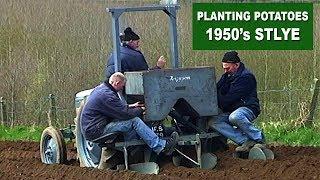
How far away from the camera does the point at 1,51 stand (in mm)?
23141

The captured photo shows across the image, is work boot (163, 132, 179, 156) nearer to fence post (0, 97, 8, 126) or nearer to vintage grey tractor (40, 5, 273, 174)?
vintage grey tractor (40, 5, 273, 174)

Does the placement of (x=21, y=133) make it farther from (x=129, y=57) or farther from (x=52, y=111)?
(x=129, y=57)

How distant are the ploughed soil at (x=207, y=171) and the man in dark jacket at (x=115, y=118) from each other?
44cm

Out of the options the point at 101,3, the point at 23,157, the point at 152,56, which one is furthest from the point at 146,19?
the point at 23,157

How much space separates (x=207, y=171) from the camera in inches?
457

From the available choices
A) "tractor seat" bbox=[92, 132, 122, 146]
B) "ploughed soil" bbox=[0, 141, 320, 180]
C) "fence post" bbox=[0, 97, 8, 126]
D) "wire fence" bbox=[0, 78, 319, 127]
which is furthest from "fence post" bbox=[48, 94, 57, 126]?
"tractor seat" bbox=[92, 132, 122, 146]

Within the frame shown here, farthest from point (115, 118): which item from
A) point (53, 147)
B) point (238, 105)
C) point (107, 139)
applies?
point (238, 105)

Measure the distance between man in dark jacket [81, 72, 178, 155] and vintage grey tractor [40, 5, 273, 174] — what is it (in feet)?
0.40

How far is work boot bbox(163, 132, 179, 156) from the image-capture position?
12.0 metres

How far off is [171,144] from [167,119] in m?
0.75

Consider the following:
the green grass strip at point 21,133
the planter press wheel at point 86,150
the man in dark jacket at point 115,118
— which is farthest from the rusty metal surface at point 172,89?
the green grass strip at point 21,133

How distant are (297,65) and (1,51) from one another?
301 inches

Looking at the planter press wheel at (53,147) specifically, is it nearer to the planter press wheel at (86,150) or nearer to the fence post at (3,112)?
the planter press wheel at (86,150)

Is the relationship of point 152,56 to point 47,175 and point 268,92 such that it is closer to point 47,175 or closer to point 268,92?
point 268,92
